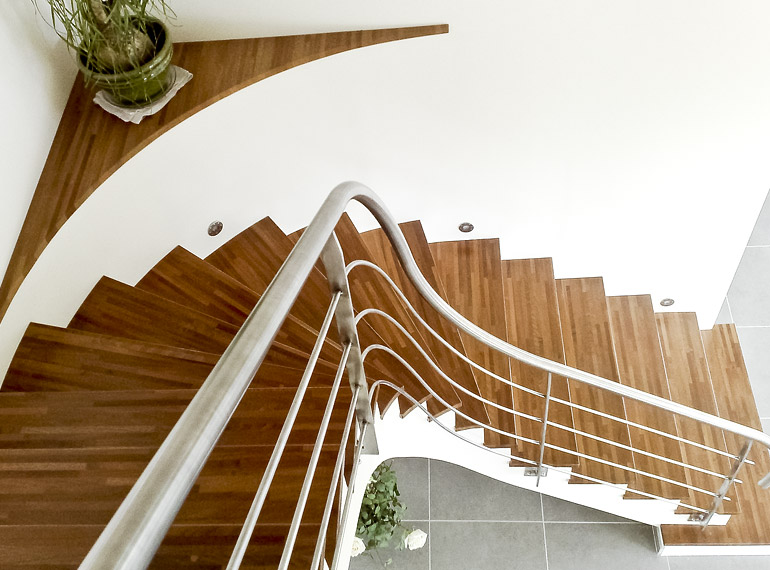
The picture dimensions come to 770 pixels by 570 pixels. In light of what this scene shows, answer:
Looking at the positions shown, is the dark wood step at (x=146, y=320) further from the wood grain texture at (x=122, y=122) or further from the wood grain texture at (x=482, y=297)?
the wood grain texture at (x=482, y=297)

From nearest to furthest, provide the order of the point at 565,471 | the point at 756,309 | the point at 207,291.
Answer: the point at 207,291
the point at 565,471
the point at 756,309

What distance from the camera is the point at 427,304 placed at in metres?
3.22

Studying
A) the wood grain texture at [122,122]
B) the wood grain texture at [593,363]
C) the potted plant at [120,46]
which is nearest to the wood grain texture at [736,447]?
the wood grain texture at [593,363]

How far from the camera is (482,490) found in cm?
374

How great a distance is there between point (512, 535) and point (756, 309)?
2102mm

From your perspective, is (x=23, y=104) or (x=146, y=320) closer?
(x=23, y=104)

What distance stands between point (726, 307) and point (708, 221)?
998mm

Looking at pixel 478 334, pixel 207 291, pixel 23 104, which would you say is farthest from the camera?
pixel 207 291

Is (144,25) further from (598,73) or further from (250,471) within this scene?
(598,73)

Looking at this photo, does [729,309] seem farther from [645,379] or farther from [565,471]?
[565,471]

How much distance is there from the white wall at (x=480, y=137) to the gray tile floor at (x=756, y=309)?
0.72m

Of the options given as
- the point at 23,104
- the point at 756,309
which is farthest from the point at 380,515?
the point at 756,309

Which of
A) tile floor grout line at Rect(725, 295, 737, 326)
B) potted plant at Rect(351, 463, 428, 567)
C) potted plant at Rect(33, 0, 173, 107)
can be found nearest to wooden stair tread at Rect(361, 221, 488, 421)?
potted plant at Rect(351, 463, 428, 567)

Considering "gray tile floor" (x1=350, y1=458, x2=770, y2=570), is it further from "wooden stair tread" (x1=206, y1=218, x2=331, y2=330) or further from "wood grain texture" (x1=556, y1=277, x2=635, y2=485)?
"wooden stair tread" (x1=206, y1=218, x2=331, y2=330)
